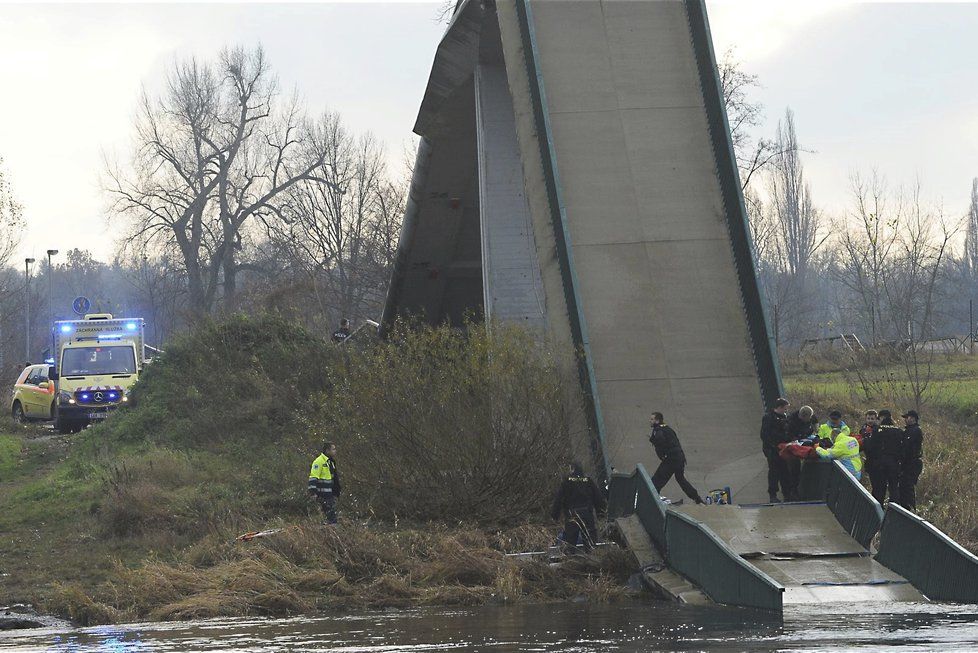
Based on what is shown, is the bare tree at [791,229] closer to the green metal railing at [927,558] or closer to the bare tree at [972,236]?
the bare tree at [972,236]

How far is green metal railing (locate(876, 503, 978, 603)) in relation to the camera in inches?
564

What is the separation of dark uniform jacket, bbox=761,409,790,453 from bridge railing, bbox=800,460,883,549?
495mm

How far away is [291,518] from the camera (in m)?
21.8

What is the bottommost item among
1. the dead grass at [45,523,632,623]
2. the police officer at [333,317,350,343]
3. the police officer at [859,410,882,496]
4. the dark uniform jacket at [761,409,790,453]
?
the dead grass at [45,523,632,623]

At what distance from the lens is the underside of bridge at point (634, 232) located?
22266 mm

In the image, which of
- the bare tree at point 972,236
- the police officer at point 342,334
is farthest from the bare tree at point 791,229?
the police officer at point 342,334

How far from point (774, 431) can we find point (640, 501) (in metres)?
2.34

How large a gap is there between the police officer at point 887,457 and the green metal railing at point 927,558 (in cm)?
370

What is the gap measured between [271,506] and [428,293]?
15.2 m

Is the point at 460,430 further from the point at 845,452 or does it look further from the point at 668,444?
the point at 845,452

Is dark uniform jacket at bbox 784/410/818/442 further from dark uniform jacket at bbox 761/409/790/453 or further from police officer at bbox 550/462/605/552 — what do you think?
police officer at bbox 550/462/605/552

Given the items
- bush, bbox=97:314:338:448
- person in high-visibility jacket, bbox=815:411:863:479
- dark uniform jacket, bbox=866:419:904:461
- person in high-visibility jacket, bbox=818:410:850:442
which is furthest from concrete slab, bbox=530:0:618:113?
bush, bbox=97:314:338:448

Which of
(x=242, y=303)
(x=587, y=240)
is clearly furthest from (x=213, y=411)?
(x=242, y=303)

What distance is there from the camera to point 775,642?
38.7 feet
